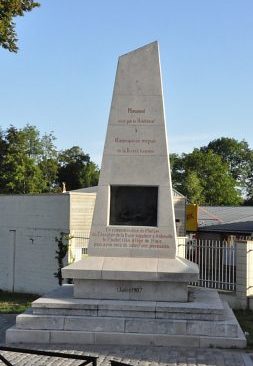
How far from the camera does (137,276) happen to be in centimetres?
1064

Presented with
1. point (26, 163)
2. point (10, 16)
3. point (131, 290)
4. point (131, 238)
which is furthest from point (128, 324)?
point (26, 163)

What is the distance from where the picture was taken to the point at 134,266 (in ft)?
35.8

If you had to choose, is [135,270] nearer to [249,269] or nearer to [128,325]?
[128,325]

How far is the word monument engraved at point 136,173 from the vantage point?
37.4ft

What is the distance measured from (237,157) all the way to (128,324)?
7774 cm

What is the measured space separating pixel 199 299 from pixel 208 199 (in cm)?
5610

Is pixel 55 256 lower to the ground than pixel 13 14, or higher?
lower

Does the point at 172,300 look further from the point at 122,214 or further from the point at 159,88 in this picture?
the point at 159,88

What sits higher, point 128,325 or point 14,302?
point 128,325

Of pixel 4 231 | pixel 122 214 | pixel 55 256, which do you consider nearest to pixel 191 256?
pixel 55 256

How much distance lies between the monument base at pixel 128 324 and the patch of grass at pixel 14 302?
4825 millimetres

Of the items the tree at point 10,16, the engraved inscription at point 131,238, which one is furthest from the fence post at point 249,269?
the tree at point 10,16

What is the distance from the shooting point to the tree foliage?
54.2 meters

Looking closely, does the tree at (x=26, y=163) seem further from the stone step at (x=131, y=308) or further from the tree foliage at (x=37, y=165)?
the stone step at (x=131, y=308)
